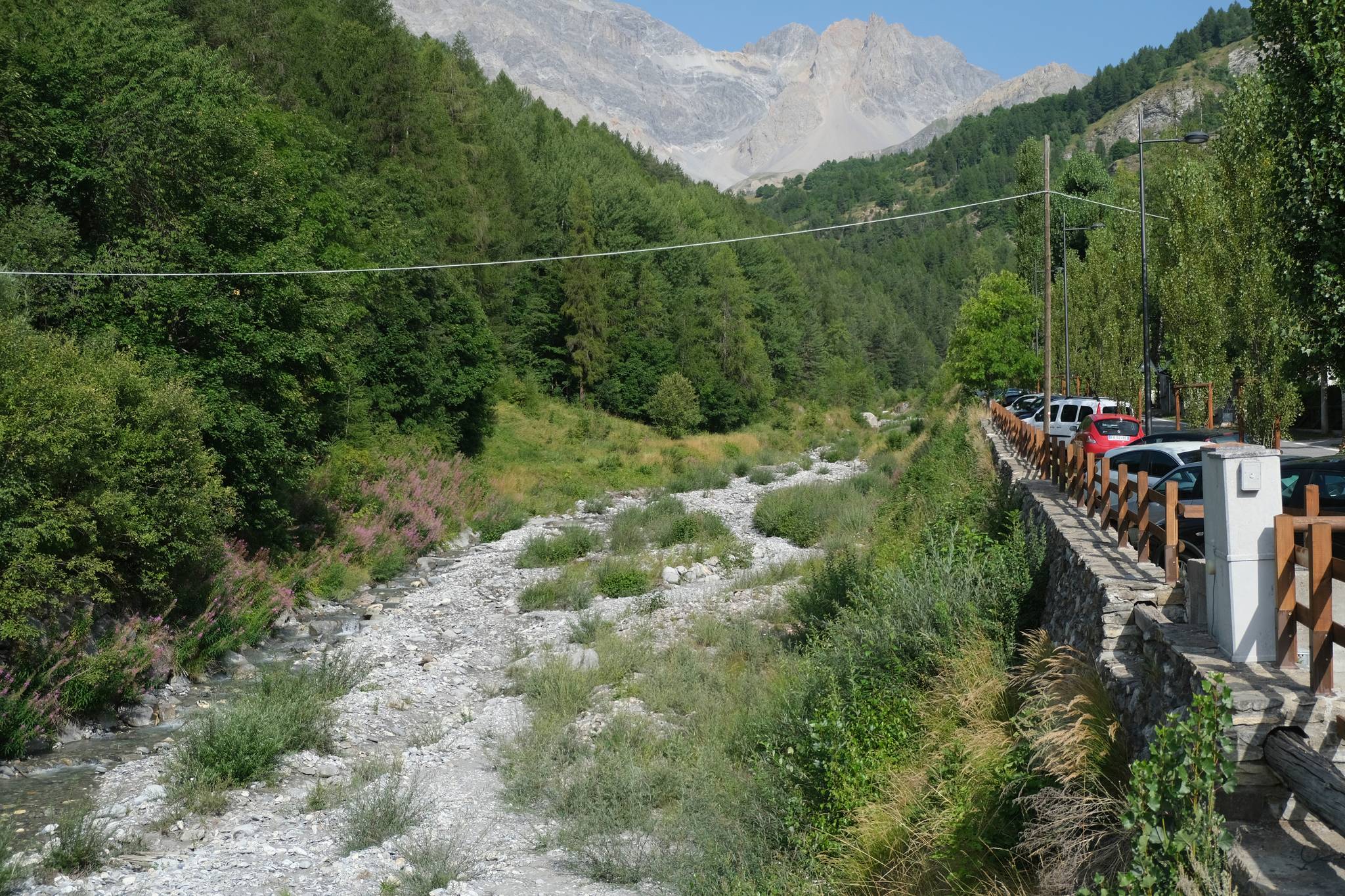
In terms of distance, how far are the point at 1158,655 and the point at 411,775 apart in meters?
9.44

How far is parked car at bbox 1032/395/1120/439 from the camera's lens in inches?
1211

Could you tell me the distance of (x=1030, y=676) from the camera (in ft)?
31.8

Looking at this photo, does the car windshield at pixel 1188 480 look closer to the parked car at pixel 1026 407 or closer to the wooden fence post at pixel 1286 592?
the wooden fence post at pixel 1286 592

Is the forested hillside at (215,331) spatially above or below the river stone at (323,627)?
above

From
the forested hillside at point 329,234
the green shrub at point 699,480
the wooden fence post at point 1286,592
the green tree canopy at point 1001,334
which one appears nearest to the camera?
the wooden fence post at point 1286,592

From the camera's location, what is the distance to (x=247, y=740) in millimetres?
12508

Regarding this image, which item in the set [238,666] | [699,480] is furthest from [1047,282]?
[699,480]

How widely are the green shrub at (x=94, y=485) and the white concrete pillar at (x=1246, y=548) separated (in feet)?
44.9

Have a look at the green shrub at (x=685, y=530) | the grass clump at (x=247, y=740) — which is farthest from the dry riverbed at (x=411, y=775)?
the green shrub at (x=685, y=530)

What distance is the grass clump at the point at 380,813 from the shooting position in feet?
35.7

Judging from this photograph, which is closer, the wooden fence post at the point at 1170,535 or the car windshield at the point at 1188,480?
the wooden fence post at the point at 1170,535

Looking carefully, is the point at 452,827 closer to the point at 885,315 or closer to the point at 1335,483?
the point at 1335,483

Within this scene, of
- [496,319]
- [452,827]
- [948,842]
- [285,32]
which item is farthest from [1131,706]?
[496,319]

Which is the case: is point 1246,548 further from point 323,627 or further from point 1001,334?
point 1001,334
